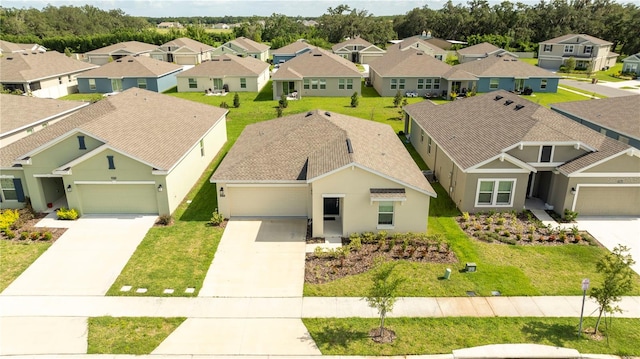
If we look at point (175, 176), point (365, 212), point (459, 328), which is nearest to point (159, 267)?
point (175, 176)

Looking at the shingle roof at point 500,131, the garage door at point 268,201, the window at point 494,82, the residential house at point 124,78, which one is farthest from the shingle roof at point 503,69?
the garage door at point 268,201

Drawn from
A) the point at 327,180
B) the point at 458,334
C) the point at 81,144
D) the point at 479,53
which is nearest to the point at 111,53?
the point at 81,144

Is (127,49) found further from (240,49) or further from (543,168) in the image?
(543,168)

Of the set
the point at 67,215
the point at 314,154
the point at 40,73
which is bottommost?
the point at 67,215

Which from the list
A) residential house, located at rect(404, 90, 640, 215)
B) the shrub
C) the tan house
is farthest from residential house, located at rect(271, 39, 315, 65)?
the shrub

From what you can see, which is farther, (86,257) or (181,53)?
(181,53)

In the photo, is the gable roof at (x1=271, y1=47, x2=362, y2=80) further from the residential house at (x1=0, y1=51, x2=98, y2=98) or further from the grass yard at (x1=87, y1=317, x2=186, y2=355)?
the grass yard at (x1=87, y1=317, x2=186, y2=355)
